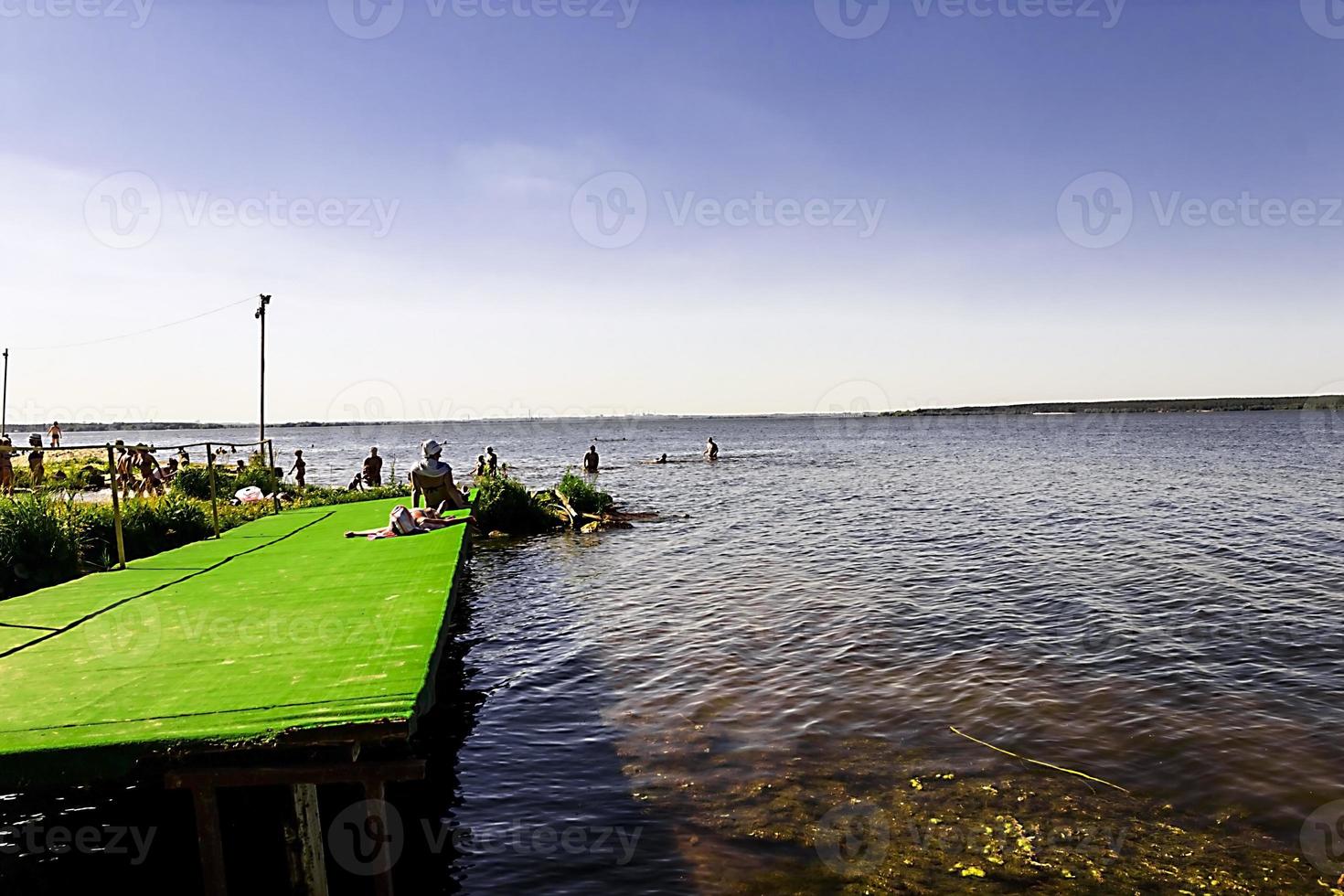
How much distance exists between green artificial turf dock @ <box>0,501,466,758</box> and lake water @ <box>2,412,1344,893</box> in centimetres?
192

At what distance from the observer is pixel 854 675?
12039 mm

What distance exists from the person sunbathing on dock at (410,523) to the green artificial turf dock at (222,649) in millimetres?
1954

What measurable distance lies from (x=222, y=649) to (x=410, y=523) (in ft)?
26.0

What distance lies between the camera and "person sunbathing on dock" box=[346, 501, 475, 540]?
15531 mm

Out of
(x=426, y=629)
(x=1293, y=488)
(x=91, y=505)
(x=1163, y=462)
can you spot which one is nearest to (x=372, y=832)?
(x=426, y=629)

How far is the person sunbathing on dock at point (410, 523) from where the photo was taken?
51.0 ft

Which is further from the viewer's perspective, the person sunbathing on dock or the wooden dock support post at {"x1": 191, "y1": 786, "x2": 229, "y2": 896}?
the person sunbathing on dock

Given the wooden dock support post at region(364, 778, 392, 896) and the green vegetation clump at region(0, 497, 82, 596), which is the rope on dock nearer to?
the wooden dock support post at region(364, 778, 392, 896)

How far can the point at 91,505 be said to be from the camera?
18438 millimetres

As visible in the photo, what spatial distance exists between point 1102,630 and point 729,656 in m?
6.57

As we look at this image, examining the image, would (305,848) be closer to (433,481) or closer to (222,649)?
(222,649)

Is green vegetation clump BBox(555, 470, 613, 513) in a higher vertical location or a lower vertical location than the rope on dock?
higher

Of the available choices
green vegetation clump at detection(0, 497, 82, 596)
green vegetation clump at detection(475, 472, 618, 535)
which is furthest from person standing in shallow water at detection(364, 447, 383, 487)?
green vegetation clump at detection(0, 497, 82, 596)

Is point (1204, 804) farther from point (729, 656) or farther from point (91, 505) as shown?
point (91, 505)
